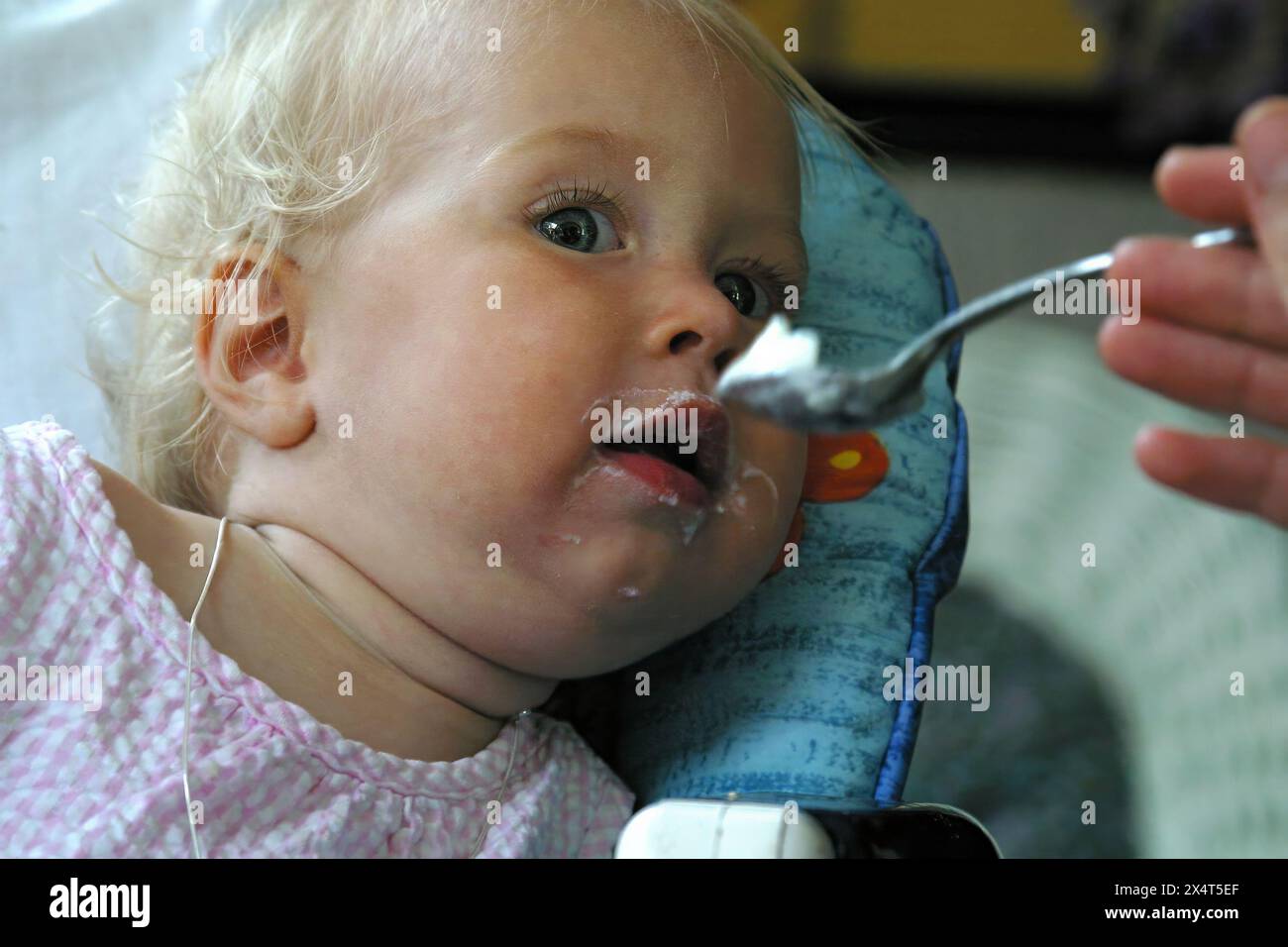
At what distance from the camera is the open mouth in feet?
2.38

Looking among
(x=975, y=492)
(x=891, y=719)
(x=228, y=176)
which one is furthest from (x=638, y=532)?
(x=975, y=492)

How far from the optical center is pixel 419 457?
29.4 inches

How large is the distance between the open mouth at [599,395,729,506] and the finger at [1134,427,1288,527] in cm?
22

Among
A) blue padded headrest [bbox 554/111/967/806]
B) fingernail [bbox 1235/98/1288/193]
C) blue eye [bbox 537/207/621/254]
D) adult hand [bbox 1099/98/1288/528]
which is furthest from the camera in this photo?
blue padded headrest [bbox 554/111/967/806]

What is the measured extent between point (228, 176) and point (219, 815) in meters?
0.40

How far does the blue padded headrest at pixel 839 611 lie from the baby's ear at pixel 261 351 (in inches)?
12.0

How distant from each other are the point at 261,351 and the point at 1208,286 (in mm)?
525

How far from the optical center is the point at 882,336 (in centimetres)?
100
